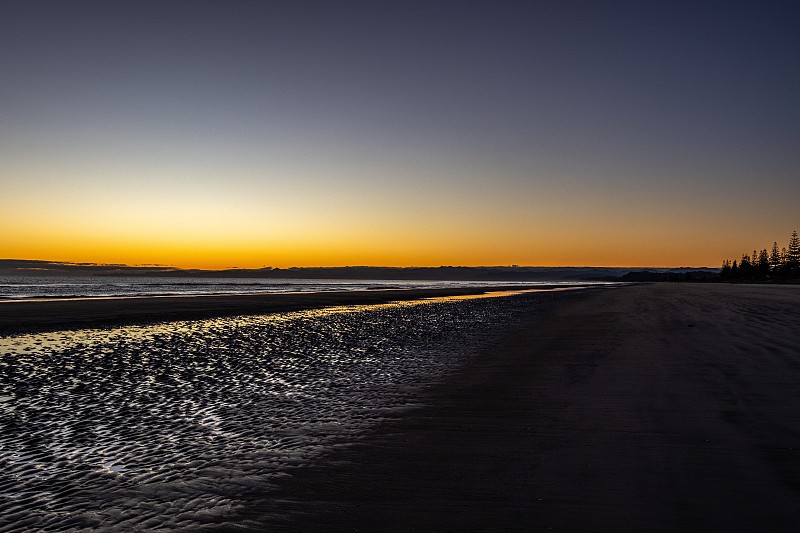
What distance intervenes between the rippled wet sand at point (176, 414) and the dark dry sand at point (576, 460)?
2.13 ft

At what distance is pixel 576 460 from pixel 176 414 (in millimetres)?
5278

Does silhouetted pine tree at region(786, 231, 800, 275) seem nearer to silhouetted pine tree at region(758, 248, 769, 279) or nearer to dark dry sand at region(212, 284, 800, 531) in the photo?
silhouetted pine tree at region(758, 248, 769, 279)

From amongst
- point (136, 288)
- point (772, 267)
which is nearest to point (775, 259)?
point (772, 267)

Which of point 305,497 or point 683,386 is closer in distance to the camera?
point 305,497

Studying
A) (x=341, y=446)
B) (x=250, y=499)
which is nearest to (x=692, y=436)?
(x=341, y=446)

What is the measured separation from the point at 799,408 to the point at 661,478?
145 inches

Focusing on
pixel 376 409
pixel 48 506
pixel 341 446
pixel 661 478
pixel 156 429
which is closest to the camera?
pixel 48 506

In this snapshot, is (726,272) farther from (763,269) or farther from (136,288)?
(136,288)

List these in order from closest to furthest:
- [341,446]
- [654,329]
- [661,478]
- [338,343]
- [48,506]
Result: [48,506] < [661,478] < [341,446] < [338,343] < [654,329]

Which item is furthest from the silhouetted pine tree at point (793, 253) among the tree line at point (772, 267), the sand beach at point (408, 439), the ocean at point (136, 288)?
the sand beach at point (408, 439)

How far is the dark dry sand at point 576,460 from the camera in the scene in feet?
13.2

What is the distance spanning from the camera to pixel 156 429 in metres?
6.63

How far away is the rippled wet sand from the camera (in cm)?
451

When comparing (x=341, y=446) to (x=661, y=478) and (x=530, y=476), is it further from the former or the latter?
(x=661, y=478)
